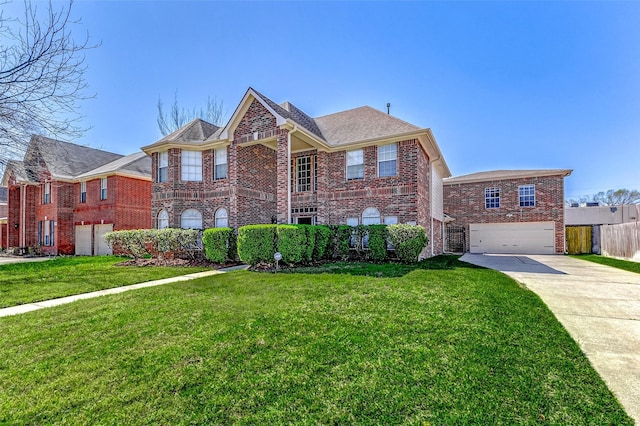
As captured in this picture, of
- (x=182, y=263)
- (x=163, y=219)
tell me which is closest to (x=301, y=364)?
(x=182, y=263)

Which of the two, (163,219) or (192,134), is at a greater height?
(192,134)

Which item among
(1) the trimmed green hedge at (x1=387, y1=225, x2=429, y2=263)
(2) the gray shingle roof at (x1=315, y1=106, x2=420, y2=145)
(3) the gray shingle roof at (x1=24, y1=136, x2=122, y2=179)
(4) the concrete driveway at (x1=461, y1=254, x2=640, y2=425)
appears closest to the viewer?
(4) the concrete driveway at (x1=461, y1=254, x2=640, y2=425)

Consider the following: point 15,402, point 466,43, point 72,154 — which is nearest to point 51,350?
point 15,402

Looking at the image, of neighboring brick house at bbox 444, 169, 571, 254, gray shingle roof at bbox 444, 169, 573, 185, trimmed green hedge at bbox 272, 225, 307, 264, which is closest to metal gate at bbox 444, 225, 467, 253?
neighboring brick house at bbox 444, 169, 571, 254

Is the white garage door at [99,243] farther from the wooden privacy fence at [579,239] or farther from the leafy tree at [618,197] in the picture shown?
the leafy tree at [618,197]

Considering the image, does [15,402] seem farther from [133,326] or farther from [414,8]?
[414,8]

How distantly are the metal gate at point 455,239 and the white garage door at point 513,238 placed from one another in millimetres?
514

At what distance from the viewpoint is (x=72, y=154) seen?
21922 mm

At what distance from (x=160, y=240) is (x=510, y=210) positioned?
21.0 metres

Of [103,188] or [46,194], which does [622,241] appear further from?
[46,194]

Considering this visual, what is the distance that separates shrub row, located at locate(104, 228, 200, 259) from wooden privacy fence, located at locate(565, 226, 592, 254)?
2262 centimetres

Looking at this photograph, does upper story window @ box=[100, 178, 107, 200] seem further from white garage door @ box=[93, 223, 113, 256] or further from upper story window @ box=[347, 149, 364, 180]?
upper story window @ box=[347, 149, 364, 180]

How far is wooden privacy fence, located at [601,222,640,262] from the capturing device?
44.7ft

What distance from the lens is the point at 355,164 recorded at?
1433 centimetres
